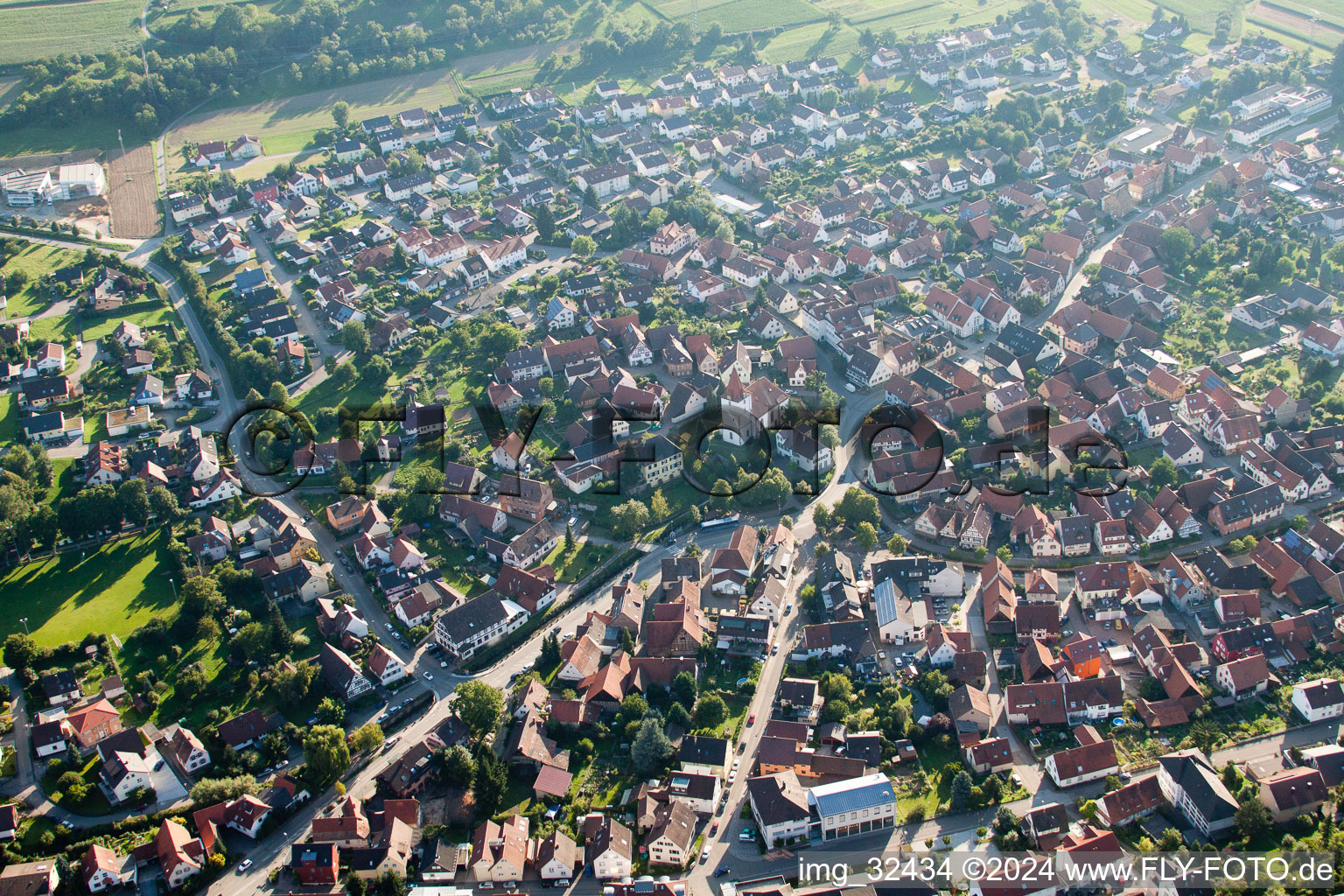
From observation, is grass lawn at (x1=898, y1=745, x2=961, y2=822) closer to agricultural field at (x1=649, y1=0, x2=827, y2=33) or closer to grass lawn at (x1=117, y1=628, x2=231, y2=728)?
grass lawn at (x1=117, y1=628, x2=231, y2=728)

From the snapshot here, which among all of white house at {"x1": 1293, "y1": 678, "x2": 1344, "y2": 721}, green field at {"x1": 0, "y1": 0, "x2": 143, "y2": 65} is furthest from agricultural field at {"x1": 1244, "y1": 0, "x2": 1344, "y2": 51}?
green field at {"x1": 0, "y1": 0, "x2": 143, "y2": 65}

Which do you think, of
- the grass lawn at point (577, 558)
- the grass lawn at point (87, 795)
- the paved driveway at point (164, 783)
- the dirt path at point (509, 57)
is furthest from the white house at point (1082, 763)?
the dirt path at point (509, 57)

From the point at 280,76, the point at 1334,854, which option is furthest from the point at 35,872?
the point at 280,76

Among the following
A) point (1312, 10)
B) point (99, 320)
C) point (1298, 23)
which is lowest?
point (99, 320)

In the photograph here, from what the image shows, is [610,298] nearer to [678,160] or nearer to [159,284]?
[678,160]

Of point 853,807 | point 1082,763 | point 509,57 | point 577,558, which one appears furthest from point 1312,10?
point 853,807

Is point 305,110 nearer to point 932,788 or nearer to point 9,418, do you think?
point 9,418
